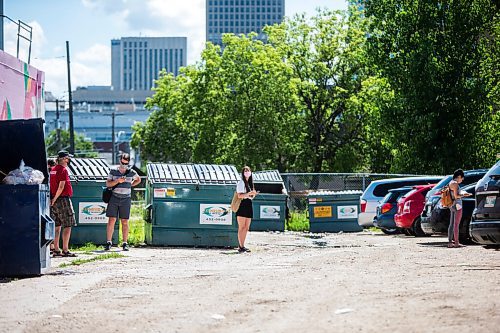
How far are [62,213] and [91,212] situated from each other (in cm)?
275

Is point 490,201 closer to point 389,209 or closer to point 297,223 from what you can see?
point 389,209

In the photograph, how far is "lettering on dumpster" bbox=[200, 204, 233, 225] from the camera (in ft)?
68.8

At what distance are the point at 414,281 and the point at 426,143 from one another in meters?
32.6

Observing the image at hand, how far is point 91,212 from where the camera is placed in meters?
20.9

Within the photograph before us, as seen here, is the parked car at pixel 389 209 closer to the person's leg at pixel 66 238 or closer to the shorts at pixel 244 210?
the shorts at pixel 244 210

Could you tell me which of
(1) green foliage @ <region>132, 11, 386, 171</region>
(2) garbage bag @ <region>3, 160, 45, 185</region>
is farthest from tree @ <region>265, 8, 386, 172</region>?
(2) garbage bag @ <region>3, 160, 45, 185</region>

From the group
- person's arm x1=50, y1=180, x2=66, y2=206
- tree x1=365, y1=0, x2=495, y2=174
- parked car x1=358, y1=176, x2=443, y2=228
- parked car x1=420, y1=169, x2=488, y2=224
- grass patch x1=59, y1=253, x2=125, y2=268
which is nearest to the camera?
grass patch x1=59, y1=253, x2=125, y2=268

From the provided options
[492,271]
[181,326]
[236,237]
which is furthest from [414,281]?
[236,237]

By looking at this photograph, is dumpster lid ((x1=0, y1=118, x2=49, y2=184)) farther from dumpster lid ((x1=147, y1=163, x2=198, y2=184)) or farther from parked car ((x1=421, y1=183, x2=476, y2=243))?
parked car ((x1=421, y1=183, x2=476, y2=243))

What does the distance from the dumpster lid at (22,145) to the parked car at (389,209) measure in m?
14.9

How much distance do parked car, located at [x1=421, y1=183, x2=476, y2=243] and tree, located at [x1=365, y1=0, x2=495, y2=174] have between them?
22034mm

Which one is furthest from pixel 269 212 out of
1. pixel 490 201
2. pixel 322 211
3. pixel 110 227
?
pixel 490 201

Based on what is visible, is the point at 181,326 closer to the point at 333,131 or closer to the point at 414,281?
the point at 414,281

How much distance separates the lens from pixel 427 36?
44188mm
